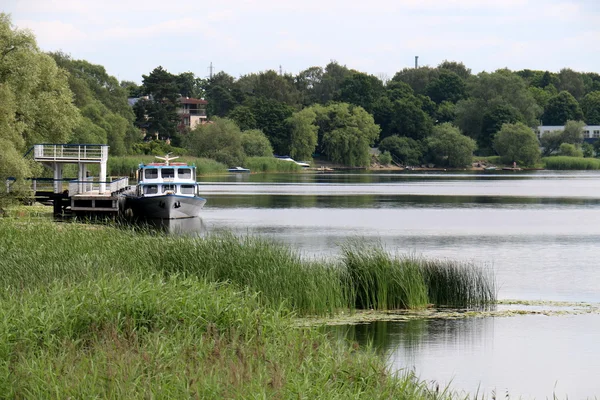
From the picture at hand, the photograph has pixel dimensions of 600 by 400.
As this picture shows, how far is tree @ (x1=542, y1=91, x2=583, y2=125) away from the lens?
175625 millimetres

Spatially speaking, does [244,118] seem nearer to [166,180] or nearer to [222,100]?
[222,100]

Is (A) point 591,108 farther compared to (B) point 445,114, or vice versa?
(A) point 591,108

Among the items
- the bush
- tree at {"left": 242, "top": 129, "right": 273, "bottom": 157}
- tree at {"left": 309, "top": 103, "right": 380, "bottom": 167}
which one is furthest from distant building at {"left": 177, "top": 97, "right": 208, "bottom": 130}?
the bush

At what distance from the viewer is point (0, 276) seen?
16.0 meters

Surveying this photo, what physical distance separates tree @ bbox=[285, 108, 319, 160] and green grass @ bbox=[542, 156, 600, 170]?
40405 millimetres

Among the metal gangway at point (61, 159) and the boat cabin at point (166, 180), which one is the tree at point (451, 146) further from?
the metal gangway at point (61, 159)

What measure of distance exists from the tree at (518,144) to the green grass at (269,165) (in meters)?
35.3

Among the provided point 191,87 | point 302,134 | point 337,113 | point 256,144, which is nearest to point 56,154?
point 256,144

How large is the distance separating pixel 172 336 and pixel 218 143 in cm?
10814

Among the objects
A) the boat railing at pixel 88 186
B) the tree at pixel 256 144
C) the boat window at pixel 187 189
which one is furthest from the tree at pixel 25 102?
the tree at pixel 256 144

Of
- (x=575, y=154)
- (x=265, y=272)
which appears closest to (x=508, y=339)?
(x=265, y=272)

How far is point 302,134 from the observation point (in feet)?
449

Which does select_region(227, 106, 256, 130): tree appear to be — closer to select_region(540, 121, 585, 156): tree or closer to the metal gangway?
select_region(540, 121, 585, 156): tree

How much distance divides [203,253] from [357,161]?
4971 inches
